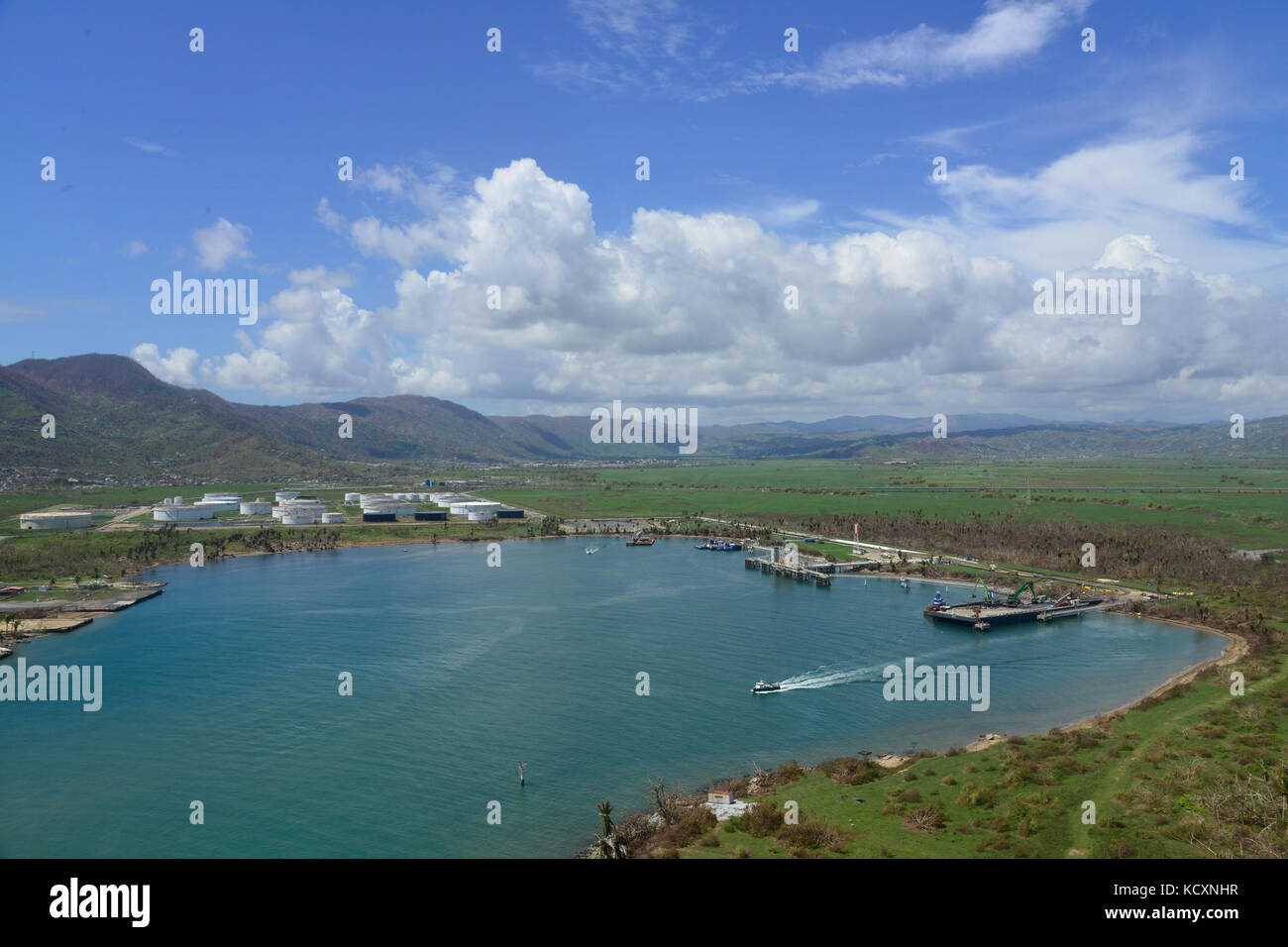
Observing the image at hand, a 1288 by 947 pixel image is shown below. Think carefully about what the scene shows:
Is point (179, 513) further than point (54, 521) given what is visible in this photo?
Yes

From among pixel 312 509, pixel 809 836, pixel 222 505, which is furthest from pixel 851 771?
pixel 222 505

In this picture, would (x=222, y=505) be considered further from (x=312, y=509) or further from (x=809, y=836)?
(x=809, y=836)

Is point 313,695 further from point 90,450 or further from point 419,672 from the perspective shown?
point 90,450

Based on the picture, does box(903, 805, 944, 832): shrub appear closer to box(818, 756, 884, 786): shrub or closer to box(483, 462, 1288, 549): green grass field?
box(818, 756, 884, 786): shrub

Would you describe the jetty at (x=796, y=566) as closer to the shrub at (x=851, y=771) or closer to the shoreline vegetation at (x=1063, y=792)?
the shoreline vegetation at (x=1063, y=792)

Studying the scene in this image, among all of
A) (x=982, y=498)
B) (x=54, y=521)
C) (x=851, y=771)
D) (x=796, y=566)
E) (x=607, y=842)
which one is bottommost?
(x=851, y=771)

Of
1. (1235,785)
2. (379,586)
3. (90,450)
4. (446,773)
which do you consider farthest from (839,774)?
(90,450)

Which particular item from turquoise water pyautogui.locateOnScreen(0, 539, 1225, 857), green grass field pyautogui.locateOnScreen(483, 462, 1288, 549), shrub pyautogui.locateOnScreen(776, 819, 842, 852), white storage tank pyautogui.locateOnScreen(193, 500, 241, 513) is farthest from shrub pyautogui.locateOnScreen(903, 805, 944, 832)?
white storage tank pyautogui.locateOnScreen(193, 500, 241, 513)
